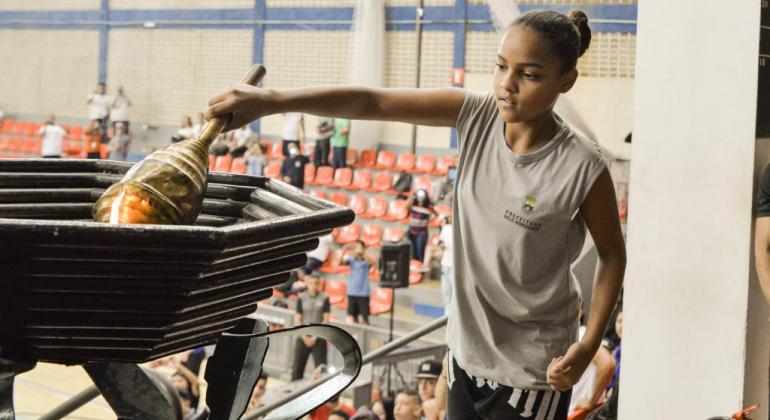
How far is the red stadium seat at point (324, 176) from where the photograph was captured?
11.7 meters

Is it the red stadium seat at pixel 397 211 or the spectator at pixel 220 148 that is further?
the spectator at pixel 220 148

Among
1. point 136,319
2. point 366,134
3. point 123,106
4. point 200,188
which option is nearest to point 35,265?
point 136,319

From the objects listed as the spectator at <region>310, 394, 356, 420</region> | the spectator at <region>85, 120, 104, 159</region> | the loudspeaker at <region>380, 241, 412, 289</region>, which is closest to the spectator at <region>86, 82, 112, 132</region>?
the spectator at <region>85, 120, 104, 159</region>

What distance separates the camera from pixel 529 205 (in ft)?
4.20

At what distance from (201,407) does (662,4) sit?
542 centimetres

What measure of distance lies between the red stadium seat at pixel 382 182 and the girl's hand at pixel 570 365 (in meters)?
10.1

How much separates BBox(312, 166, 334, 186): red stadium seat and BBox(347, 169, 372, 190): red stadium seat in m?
0.28

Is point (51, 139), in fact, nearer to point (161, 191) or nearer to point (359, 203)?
point (359, 203)

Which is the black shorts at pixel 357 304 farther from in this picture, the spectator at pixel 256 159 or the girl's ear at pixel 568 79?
the girl's ear at pixel 568 79

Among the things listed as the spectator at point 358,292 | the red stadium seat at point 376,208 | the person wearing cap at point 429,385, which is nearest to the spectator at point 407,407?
the person wearing cap at point 429,385

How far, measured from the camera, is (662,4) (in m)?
2.51

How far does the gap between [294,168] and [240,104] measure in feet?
35.1

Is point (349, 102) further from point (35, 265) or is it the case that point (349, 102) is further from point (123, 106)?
point (123, 106)

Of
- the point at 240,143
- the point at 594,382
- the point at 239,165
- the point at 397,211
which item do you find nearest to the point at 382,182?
the point at 397,211
